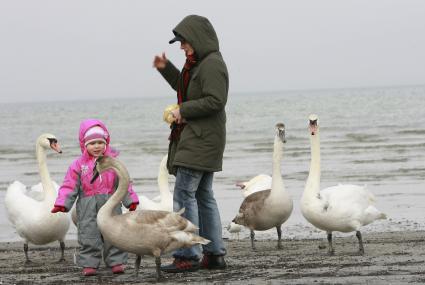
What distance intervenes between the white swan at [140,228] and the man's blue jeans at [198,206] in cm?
25

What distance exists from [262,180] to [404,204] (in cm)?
280

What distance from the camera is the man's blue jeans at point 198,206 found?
760cm

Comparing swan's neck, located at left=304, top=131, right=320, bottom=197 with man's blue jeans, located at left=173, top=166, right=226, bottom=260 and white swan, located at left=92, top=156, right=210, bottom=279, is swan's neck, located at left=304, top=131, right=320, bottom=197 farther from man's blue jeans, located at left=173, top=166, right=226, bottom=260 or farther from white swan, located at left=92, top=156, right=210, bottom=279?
white swan, located at left=92, top=156, right=210, bottom=279

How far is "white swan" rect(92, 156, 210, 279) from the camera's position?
7.17 metres

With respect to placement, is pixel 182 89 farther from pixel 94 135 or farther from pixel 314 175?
pixel 314 175

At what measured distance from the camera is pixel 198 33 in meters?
7.56

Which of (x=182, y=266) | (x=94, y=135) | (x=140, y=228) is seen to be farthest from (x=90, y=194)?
(x=182, y=266)

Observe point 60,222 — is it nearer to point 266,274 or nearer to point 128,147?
point 266,274

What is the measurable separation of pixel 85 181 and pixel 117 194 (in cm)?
72

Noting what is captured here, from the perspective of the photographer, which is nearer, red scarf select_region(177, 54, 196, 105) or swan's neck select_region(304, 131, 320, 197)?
red scarf select_region(177, 54, 196, 105)

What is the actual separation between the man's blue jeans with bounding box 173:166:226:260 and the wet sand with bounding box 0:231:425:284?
22 centimetres

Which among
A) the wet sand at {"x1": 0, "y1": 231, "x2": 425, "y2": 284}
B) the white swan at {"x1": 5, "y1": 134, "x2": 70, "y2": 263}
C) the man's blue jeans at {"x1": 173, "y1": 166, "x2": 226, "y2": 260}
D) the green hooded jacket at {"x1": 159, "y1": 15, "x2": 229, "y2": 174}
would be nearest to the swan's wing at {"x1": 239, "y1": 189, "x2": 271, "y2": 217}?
the wet sand at {"x1": 0, "y1": 231, "x2": 425, "y2": 284}

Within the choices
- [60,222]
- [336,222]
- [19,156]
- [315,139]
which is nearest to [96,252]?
[60,222]

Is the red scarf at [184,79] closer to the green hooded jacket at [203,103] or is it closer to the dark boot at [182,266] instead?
the green hooded jacket at [203,103]
